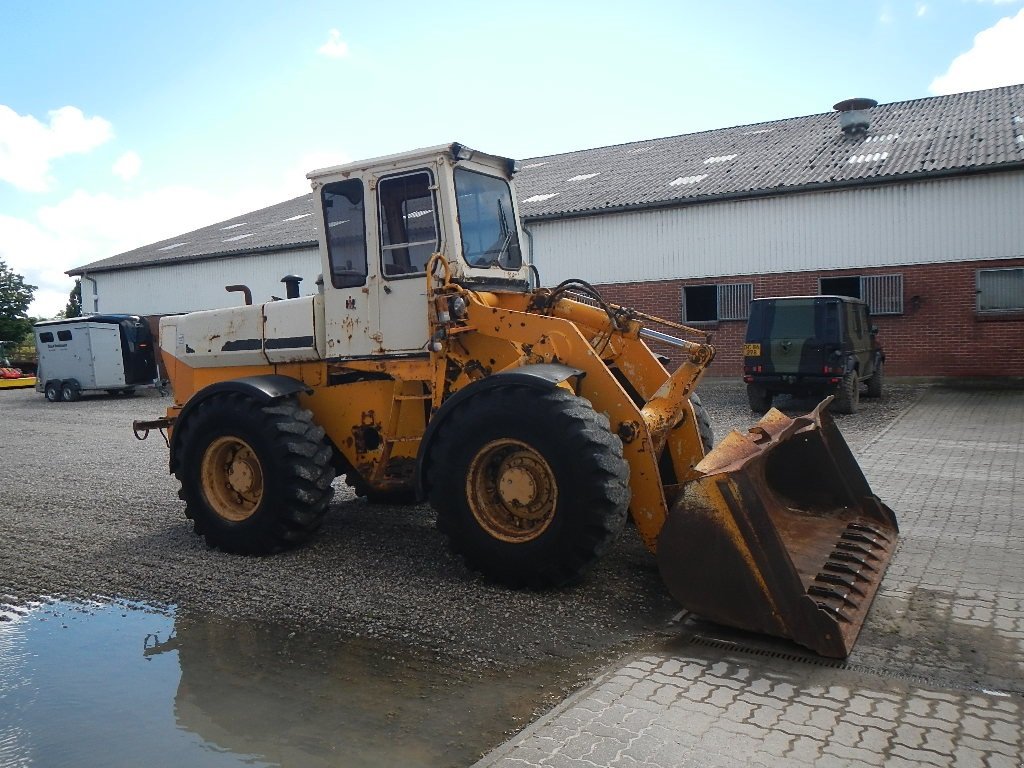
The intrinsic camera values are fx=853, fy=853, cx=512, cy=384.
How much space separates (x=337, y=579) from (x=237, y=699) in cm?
169

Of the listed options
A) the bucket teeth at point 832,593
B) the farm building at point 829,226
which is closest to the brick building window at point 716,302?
the farm building at point 829,226

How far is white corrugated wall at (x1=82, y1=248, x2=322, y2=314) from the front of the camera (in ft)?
89.1

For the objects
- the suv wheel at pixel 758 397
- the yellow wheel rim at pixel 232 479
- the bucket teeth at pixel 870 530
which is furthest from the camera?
the suv wheel at pixel 758 397

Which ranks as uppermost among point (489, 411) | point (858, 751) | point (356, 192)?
point (356, 192)

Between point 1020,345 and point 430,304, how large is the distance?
17.1 metres

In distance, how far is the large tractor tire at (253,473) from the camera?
6.16 metres

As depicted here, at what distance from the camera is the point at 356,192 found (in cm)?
634

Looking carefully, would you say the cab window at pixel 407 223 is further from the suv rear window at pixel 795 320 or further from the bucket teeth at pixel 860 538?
the suv rear window at pixel 795 320

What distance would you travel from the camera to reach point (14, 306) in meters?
47.4

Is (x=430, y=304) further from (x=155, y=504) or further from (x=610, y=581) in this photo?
(x=155, y=504)

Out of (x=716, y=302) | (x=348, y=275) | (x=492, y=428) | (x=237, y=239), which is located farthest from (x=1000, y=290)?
(x=237, y=239)

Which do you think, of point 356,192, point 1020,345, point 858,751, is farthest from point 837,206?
point 858,751

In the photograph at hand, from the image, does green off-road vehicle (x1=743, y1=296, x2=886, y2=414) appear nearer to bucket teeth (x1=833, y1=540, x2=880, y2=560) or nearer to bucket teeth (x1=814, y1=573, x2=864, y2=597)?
bucket teeth (x1=833, y1=540, x2=880, y2=560)

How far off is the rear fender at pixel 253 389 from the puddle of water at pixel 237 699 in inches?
69.5
